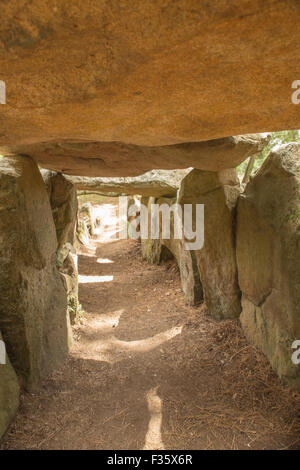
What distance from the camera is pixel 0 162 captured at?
112 inches

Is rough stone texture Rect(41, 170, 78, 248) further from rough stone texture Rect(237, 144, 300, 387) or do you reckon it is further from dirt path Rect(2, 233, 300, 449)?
rough stone texture Rect(237, 144, 300, 387)

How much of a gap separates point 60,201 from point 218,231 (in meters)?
2.55

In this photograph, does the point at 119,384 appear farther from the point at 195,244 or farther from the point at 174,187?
the point at 174,187

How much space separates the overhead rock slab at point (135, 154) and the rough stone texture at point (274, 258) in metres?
0.40

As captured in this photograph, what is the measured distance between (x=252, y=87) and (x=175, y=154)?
65.1 inches

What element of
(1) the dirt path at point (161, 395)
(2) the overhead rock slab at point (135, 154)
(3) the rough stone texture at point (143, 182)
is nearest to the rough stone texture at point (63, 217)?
(1) the dirt path at point (161, 395)

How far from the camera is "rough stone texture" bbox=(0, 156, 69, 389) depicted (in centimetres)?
270

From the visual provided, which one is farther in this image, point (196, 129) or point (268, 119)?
point (196, 129)

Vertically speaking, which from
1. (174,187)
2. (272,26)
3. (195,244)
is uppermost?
(272,26)

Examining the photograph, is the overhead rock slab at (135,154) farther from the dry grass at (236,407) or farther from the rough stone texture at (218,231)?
the dry grass at (236,407)

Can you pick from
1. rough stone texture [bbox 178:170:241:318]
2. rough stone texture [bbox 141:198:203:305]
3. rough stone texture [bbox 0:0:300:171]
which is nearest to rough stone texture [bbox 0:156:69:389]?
rough stone texture [bbox 0:0:300:171]

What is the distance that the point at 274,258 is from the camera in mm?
2979

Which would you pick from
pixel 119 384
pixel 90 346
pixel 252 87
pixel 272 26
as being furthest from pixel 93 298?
pixel 272 26

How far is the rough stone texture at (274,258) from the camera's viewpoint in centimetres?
263
